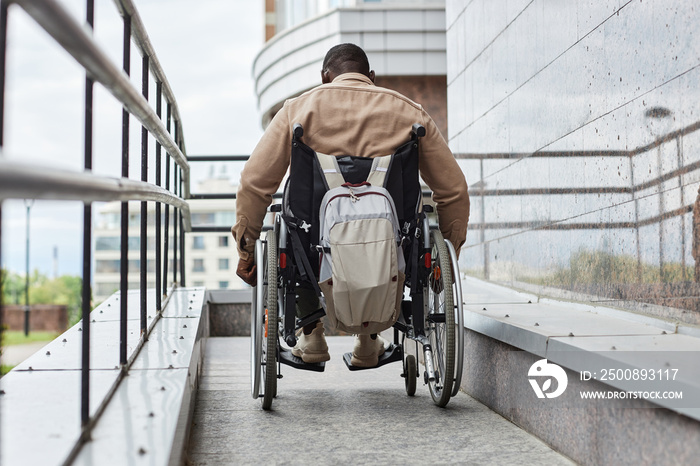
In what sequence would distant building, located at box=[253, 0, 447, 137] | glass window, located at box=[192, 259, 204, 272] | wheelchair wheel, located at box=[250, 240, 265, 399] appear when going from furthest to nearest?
1. distant building, located at box=[253, 0, 447, 137]
2. glass window, located at box=[192, 259, 204, 272]
3. wheelchair wheel, located at box=[250, 240, 265, 399]

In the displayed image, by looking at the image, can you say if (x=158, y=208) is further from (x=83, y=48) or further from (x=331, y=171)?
(x=83, y=48)

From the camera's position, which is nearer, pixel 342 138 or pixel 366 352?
pixel 342 138

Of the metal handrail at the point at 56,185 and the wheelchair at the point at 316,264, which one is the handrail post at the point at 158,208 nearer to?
the wheelchair at the point at 316,264

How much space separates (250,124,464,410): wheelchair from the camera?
9.02ft

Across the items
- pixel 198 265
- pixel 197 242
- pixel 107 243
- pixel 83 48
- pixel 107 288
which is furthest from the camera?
pixel 197 242

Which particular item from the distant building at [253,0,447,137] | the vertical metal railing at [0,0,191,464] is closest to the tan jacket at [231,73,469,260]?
the vertical metal railing at [0,0,191,464]

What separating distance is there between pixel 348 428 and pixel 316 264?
2.00 ft

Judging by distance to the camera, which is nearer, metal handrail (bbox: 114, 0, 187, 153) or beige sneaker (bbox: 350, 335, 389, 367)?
metal handrail (bbox: 114, 0, 187, 153)

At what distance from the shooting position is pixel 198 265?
20.1ft

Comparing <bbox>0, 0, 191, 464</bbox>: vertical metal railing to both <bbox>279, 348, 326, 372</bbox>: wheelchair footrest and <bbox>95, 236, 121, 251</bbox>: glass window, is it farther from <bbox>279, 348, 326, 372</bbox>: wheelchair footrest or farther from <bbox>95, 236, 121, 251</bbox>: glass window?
<bbox>279, 348, 326, 372</bbox>: wheelchair footrest

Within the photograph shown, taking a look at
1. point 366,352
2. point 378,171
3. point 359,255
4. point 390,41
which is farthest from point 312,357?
point 390,41

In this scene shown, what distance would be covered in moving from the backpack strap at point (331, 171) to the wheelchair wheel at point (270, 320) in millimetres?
289

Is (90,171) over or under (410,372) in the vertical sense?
over

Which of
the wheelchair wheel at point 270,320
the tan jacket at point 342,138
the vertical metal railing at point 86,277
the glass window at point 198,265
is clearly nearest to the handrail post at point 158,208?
the tan jacket at point 342,138
